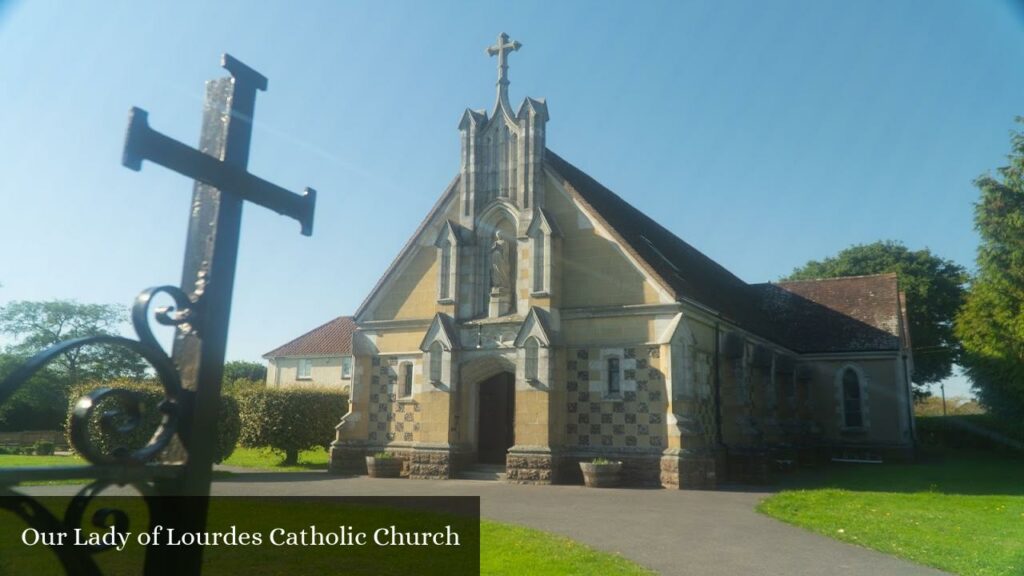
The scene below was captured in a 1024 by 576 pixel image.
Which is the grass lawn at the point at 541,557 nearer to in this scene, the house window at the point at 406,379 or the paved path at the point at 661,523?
the paved path at the point at 661,523

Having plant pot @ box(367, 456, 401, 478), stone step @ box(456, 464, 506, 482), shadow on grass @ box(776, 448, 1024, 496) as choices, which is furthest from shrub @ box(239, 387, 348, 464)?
shadow on grass @ box(776, 448, 1024, 496)

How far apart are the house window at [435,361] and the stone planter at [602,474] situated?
212 inches

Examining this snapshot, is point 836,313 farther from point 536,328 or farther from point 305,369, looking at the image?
point 305,369

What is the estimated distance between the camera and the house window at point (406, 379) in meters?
23.3

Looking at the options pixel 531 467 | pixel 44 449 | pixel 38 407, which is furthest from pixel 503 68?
pixel 38 407

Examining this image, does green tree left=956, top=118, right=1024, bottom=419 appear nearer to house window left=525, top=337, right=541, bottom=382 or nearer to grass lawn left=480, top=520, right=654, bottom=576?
house window left=525, top=337, right=541, bottom=382

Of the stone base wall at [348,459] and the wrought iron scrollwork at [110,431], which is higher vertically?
the wrought iron scrollwork at [110,431]

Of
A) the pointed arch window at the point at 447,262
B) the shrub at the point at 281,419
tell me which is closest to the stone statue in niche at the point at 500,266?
the pointed arch window at the point at 447,262

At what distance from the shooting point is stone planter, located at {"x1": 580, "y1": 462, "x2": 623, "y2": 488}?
19.0 metres

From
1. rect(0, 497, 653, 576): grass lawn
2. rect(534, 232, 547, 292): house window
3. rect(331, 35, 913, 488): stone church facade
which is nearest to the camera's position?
rect(0, 497, 653, 576): grass lawn

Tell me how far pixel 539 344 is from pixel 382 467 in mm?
6116

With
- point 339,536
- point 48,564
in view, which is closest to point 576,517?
point 339,536

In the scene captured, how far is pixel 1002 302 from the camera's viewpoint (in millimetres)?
30469

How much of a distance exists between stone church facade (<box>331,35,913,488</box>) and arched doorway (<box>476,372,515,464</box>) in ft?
0.11
